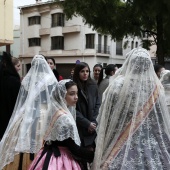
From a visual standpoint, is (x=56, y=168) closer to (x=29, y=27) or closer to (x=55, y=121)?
(x=55, y=121)

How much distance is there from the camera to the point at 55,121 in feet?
10.5

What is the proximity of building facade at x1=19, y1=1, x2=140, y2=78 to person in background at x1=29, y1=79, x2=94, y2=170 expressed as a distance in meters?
29.5

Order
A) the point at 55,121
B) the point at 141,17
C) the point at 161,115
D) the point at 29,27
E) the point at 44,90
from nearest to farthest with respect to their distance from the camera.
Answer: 1. the point at 161,115
2. the point at 55,121
3. the point at 44,90
4. the point at 141,17
5. the point at 29,27

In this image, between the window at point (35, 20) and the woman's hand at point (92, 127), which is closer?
the woman's hand at point (92, 127)

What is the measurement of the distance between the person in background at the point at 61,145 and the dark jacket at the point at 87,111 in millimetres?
1100

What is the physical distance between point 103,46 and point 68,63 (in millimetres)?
3885

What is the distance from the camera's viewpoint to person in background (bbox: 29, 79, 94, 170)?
10.2 feet

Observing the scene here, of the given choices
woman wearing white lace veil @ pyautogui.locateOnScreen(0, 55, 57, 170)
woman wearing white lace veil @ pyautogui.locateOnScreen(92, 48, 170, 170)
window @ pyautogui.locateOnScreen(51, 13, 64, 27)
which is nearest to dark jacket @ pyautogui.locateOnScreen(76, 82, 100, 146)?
woman wearing white lace veil @ pyautogui.locateOnScreen(0, 55, 57, 170)

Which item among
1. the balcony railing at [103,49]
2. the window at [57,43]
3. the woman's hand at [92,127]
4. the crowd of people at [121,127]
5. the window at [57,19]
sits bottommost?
the woman's hand at [92,127]

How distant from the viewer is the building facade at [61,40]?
34312 millimetres

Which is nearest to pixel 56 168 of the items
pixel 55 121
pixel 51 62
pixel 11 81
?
pixel 55 121

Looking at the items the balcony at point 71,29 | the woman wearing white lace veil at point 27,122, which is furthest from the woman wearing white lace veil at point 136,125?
the balcony at point 71,29

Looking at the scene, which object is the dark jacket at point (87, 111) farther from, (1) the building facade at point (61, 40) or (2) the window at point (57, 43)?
(2) the window at point (57, 43)

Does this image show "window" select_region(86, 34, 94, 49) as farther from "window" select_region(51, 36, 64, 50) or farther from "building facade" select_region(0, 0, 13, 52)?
"building facade" select_region(0, 0, 13, 52)
